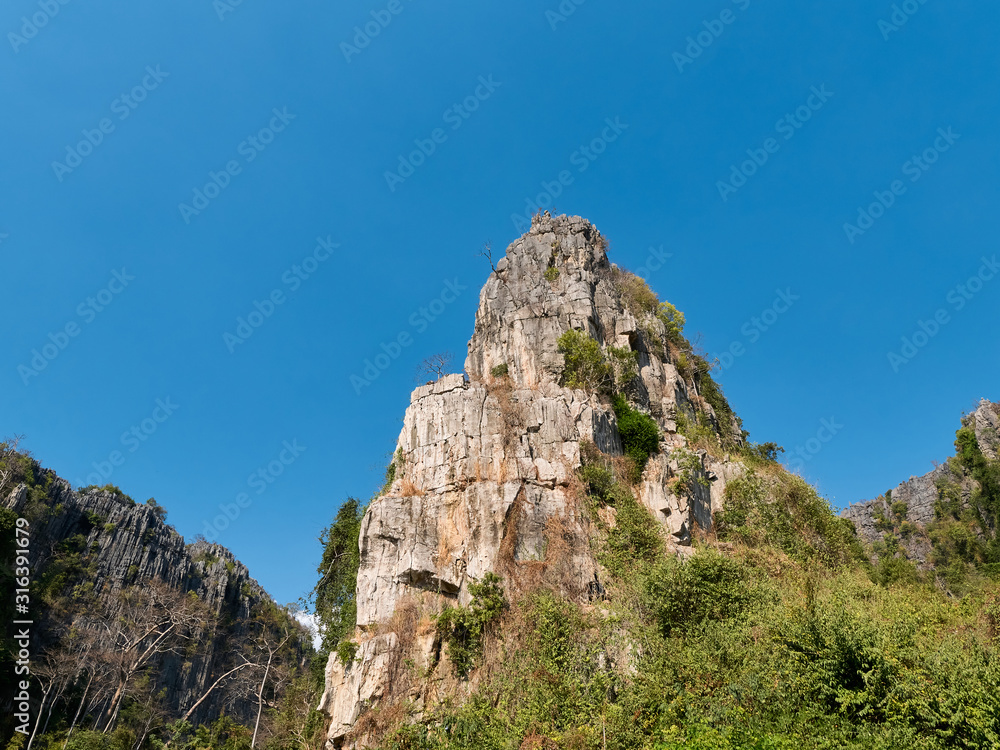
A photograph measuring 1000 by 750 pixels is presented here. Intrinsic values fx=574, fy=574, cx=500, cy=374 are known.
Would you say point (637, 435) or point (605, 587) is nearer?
point (605, 587)

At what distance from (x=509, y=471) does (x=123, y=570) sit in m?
52.8

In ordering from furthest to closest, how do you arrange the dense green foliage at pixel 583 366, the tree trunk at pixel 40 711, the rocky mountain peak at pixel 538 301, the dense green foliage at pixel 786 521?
1. the tree trunk at pixel 40 711
2. the rocky mountain peak at pixel 538 301
3. the dense green foliage at pixel 583 366
4. the dense green foliage at pixel 786 521

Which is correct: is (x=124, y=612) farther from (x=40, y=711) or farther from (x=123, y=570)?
(x=40, y=711)

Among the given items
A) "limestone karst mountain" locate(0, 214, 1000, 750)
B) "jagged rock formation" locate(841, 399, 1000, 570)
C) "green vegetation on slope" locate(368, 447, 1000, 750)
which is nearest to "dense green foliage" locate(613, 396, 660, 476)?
"limestone karst mountain" locate(0, 214, 1000, 750)

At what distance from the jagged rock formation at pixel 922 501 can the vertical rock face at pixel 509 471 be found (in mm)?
49626

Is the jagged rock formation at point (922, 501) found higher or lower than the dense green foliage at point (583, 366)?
higher

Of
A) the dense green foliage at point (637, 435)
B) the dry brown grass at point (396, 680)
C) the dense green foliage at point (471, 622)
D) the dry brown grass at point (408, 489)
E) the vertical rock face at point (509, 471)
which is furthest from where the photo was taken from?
the dense green foliage at point (637, 435)

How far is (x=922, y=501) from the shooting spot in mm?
81125

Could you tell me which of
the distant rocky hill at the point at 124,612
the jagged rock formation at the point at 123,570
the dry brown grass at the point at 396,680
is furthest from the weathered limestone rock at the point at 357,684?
the jagged rock formation at the point at 123,570

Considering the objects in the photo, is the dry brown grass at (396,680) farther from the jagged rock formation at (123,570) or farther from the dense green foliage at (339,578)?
the jagged rock formation at (123,570)

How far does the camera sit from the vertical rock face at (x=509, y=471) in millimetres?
22172

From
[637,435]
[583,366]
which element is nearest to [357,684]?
[637,435]

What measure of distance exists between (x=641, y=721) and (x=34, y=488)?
5815cm

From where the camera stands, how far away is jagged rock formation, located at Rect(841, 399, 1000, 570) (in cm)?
6856
